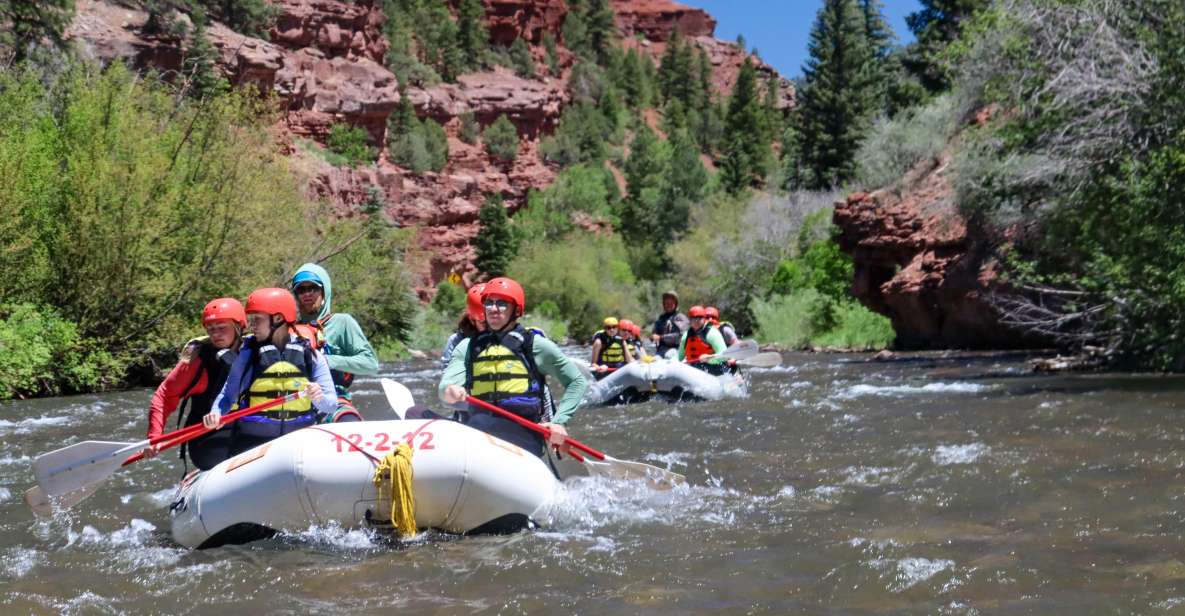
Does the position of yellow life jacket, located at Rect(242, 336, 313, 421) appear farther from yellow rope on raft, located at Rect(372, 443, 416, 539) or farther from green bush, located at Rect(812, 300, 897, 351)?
green bush, located at Rect(812, 300, 897, 351)

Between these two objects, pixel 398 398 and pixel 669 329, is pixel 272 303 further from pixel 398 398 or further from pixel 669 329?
pixel 669 329

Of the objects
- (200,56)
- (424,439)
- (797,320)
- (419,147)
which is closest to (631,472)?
(424,439)

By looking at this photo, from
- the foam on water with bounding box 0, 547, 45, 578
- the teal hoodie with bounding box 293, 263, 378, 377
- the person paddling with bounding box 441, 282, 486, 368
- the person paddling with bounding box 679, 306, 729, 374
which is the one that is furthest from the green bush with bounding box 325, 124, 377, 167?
the foam on water with bounding box 0, 547, 45, 578

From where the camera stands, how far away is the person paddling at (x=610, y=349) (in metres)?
15.4

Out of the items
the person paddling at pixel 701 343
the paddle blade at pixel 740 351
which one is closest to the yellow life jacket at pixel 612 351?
the person paddling at pixel 701 343

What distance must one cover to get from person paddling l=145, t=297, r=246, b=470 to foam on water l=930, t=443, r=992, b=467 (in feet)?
15.4

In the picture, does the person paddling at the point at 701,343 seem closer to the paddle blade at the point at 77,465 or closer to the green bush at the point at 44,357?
the green bush at the point at 44,357

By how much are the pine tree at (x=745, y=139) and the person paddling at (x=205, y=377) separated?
55751mm

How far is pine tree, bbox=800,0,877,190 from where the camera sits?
48.6 metres

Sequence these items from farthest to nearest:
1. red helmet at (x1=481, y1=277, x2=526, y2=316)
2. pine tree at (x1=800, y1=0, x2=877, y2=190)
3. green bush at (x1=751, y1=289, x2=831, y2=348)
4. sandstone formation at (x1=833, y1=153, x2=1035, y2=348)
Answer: pine tree at (x1=800, y1=0, x2=877, y2=190) → green bush at (x1=751, y1=289, x2=831, y2=348) → sandstone formation at (x1=833, y1=153, x2=1035, y2=348) → red helmet at (x1=481, y1=277, x2=526, y2=316)

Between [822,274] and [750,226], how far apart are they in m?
7.87

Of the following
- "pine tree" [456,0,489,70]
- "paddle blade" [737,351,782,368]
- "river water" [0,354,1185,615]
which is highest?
"pine tree" [456,0,489,70]

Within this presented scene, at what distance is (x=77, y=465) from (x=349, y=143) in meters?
55.4

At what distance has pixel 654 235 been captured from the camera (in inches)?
2542
